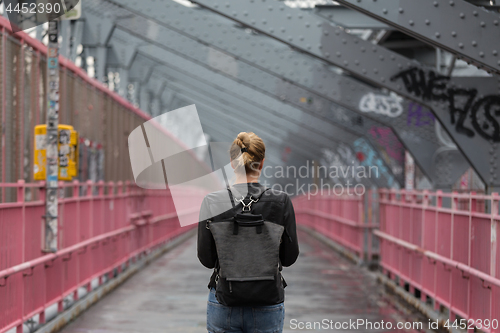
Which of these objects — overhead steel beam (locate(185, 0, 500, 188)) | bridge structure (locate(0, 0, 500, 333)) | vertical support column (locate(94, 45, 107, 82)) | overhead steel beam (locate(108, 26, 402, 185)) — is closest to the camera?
bridge structure (locate(0, 0, 500, 333))

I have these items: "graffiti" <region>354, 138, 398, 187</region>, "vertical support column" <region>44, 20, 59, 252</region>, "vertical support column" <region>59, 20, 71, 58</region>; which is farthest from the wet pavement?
"graffiti" <region>354, 138, 398, 187</region>

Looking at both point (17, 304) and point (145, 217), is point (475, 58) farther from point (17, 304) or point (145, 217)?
point (145, 217)

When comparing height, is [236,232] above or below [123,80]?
below

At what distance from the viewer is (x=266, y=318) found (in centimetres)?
399

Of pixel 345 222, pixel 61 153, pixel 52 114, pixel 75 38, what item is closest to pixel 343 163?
pixel 345 222

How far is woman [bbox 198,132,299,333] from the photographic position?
3963 mm

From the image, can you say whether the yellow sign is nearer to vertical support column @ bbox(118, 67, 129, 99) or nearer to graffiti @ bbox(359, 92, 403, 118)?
graffiti @ bbox(359, 92, 403, 118)

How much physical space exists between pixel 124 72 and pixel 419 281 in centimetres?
1610

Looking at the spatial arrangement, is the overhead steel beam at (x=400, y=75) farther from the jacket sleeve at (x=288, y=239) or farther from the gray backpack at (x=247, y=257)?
the gray backpack at (x=247, y=257)

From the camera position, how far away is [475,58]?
882 cm

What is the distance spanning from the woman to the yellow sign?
18.9 feet

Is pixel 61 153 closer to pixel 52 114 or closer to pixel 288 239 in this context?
pixel 52 114

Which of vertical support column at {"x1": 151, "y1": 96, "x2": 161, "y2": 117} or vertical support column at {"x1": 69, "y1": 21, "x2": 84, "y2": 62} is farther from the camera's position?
vertical support column at {"x1": 151, "y1": 96, "x2": 161, "y2": 117}

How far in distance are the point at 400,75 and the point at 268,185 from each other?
3479 mm
